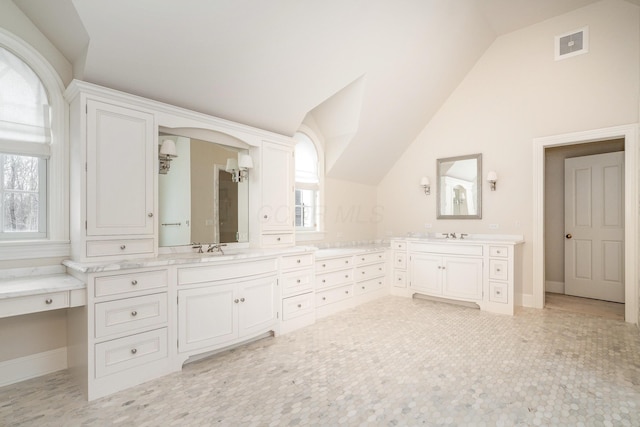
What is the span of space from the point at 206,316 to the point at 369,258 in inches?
103

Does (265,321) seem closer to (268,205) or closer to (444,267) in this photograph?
(268,205)

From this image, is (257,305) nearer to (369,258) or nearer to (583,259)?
(369,258)

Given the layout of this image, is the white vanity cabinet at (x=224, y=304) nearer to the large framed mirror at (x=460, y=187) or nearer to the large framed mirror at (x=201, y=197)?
the large framed mirror at (x=201, y=197)

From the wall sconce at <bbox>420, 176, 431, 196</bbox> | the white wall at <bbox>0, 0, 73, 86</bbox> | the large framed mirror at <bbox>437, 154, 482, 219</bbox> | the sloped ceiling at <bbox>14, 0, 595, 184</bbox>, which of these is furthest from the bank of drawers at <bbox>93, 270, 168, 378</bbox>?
the large framed mirror at <bbox>437, 154, 482, 219</bbox>

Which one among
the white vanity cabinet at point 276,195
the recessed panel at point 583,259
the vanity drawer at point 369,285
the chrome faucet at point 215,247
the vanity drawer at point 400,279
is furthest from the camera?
the vanity drawer at point 400,279

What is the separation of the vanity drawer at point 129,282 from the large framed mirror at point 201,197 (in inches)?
22.2

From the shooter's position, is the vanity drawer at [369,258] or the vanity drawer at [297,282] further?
the vanity drawer at [369,258]

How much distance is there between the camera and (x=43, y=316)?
2498 mm

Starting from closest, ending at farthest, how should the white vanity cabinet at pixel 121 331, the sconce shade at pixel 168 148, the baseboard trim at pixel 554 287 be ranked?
the white vanity cabinet at pixel 121 331 → the sconce shade at pixel 168 148 → the baseboard trim at pixel 554 287

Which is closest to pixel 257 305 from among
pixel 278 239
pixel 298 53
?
pixel 278 239

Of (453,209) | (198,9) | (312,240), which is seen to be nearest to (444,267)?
(453,209)

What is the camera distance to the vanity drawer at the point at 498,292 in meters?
4.01

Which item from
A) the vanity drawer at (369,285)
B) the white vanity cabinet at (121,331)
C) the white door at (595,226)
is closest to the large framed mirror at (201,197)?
the white vanity cabinet at (121,331)

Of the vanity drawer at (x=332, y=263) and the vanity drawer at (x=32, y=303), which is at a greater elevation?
the vanity drawer at (x=32, y=303)
